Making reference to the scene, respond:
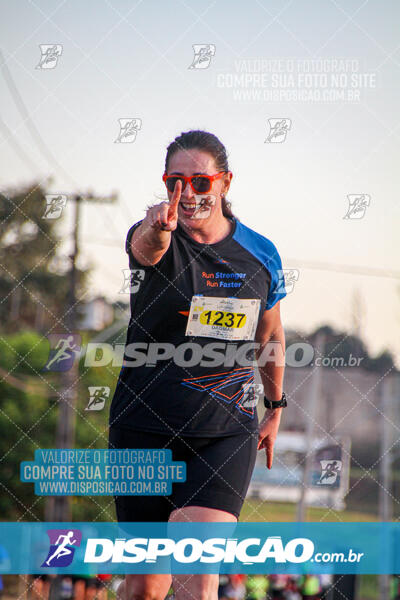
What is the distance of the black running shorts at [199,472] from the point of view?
2.92m

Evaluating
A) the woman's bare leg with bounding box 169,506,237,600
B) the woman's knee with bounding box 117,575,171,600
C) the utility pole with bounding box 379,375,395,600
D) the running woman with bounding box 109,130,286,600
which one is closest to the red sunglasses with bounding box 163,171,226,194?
the running woman with bounding box 109,130,286,600

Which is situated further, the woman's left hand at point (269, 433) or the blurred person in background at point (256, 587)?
the blurred person in background at point (256, 587)

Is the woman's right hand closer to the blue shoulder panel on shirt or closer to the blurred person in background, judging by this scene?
the blue shoulder panel on shirt

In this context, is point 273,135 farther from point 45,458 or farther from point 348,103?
point 45,458

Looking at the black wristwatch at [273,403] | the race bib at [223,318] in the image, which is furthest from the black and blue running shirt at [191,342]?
the black wristwatch at [273,403]

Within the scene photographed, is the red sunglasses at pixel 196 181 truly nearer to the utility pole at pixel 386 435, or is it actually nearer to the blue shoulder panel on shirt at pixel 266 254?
the blue shoulder panel on shirt at pixel 266 254

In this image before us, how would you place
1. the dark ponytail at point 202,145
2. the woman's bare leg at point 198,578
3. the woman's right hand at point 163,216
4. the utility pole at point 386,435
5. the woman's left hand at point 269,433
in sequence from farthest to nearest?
the utility pole at point 386,435, the woman's left hand at point 269,433, the dark ponytail at point 202,145, the woman's bare leg at point 198,578, the woman's right hand at point 163,216

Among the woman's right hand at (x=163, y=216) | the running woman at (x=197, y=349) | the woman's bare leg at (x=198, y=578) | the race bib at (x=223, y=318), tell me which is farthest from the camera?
the race bib at (x=223, y=318)

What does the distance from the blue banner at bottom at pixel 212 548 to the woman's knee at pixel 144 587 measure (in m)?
0.07

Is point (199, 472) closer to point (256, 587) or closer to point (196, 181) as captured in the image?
point (196, 181)

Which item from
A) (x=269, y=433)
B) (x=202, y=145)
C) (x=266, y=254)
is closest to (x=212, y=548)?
(x=269, y=433)

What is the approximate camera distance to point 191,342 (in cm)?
316

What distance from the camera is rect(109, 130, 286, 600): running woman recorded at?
296cm

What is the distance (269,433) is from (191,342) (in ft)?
2.11
